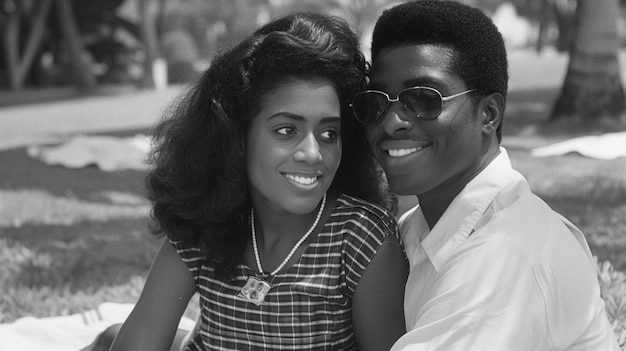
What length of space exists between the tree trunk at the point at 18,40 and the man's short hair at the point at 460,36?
19.2 m

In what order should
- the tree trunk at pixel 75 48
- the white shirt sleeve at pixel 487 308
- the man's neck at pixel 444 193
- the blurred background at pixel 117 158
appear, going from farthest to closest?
1. the tree trunk at pixel 75 48
2. the blurred background at pixel 117 158
3. the man's neck at pixel 444 193
4. the white shirt sleeve at pixel 487 308

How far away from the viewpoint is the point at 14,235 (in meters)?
5.63

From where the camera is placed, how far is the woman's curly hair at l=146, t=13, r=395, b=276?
8.13 feet

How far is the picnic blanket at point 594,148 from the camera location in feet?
24.5

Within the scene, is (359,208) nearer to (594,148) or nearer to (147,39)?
(594,148)

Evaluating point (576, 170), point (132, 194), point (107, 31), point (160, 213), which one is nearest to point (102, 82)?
point (107, 31)

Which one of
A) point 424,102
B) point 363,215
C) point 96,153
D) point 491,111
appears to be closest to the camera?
point 424,102

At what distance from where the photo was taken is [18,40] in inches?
838

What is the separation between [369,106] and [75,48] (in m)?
18.2

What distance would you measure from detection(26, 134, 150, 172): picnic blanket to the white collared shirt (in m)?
6.16

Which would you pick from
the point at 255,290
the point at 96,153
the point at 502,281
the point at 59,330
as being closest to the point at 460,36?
the point at 502,281

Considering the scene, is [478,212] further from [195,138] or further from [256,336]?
[195,138]

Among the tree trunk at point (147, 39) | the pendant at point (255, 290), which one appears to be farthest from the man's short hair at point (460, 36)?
the tree trunk at point (147, 39)

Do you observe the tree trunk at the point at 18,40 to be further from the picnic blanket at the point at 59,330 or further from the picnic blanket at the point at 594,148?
the picnic blanket at the point at 59,330
